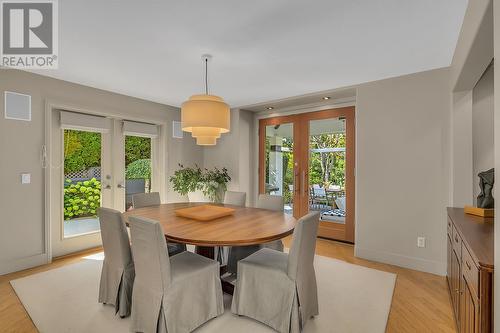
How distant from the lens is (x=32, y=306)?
2.39 m

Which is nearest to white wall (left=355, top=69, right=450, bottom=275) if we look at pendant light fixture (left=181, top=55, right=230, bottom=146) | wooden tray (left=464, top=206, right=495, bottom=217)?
wooden tray (left=464, top=206, right=495, bottom=217)

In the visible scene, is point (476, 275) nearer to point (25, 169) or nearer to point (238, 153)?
point (238, 153)

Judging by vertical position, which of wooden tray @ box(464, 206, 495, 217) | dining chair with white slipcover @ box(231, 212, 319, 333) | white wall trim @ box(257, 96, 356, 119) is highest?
white wall trim @ box(257, 96, 356, 119)

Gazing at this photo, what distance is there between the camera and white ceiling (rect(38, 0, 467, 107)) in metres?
1.97

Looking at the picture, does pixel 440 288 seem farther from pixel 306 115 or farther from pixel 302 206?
pixel 306 115

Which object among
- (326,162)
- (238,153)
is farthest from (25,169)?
(326,162)

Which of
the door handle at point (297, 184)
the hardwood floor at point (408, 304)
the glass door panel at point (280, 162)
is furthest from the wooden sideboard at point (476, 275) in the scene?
the glass door panel at point (280, 162)

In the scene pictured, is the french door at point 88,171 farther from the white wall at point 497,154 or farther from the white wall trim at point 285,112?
the white wall at point 497,154

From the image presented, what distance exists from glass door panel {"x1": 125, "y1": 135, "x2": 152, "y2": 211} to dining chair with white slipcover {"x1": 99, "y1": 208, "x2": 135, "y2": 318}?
246 cm

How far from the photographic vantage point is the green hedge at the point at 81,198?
392 centimetres

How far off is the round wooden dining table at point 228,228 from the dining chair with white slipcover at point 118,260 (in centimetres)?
35

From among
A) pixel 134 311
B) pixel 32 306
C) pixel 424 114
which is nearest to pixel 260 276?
pixel 134 311

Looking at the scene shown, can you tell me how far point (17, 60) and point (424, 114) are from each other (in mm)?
4787

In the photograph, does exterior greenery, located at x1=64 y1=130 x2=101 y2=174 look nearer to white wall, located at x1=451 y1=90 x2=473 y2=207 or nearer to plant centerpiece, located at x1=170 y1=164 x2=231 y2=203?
plant centerpiece, located at x1=170 y1=164 x2=231 y2=203
